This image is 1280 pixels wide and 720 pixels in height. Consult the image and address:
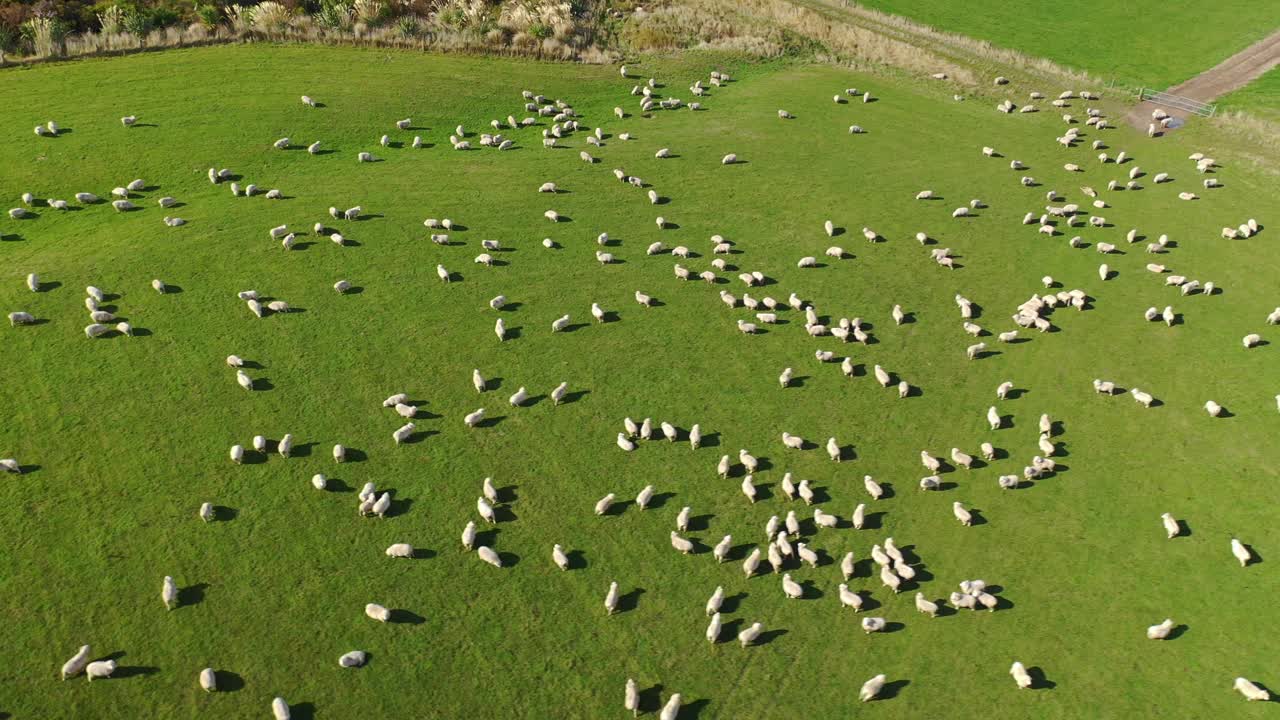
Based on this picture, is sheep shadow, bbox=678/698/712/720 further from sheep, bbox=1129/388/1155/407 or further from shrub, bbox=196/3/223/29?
shrub, bbox=196/3/223/29

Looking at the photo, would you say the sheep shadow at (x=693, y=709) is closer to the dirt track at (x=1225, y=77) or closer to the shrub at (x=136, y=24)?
the dirt track at (x=1225, y=77)

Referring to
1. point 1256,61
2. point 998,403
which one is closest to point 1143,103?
point 1256,61

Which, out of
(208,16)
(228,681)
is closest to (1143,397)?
(228,681)

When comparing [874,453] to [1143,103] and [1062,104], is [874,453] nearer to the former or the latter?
[1062,104]

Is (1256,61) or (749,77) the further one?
(1256,61)

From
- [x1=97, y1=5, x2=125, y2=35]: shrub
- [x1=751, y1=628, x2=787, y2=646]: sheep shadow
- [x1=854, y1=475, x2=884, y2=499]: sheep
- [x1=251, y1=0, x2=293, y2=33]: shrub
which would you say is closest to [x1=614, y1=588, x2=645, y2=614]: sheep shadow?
[x1=751, y1=628, x2=787, y2=646]: sheep shadow

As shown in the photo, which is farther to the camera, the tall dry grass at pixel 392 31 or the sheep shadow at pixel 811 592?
the tall dry grass at pixel 392 31

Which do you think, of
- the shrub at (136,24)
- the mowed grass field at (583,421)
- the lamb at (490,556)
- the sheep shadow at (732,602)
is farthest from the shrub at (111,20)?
the sheep shadow at (732,602)
